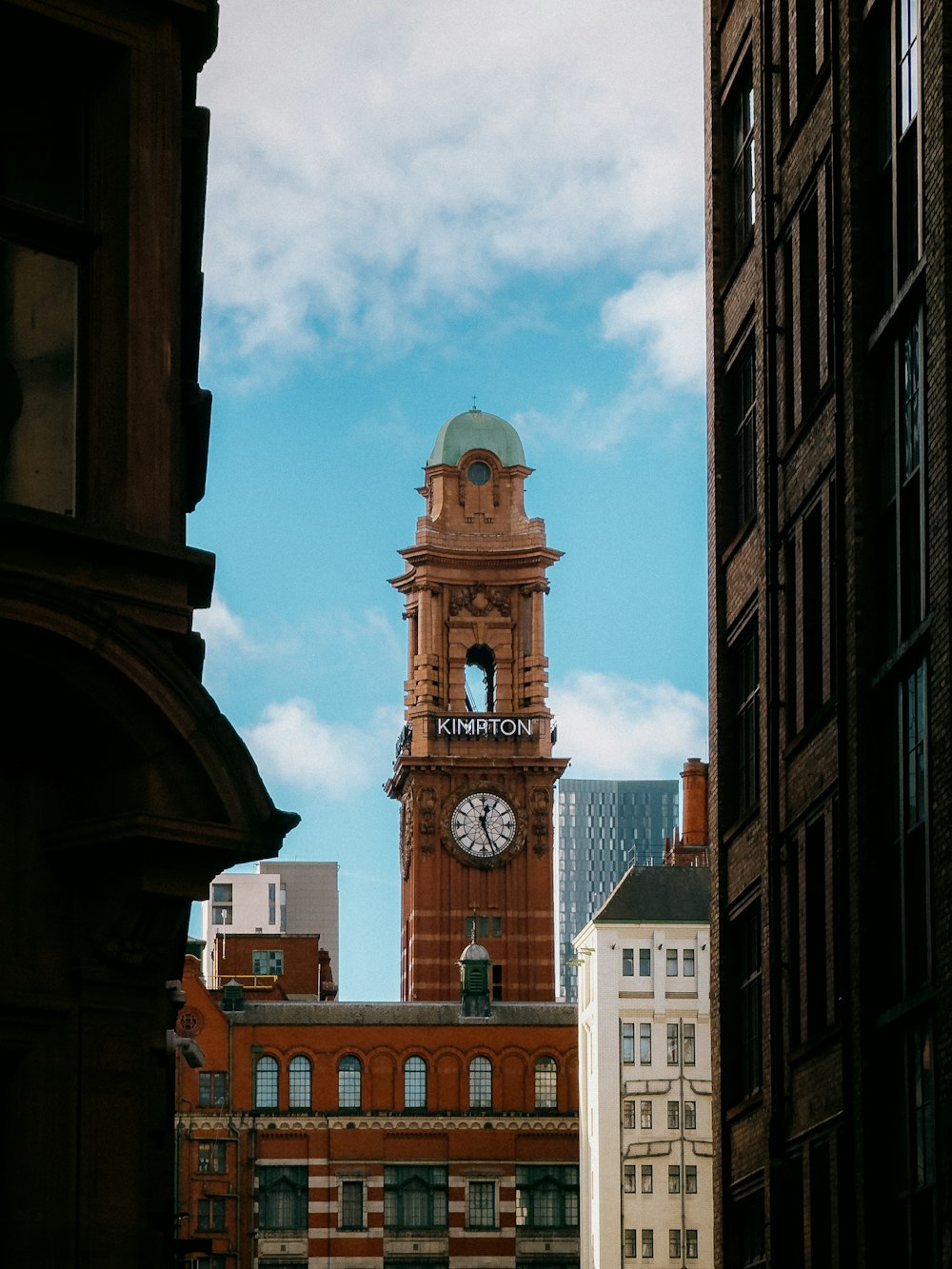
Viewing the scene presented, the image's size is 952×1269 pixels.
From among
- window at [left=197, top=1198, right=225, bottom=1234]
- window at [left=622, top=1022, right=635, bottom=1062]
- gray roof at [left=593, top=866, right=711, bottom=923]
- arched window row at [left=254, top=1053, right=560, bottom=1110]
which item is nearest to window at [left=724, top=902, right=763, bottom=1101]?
window at [left=622, top=1022, right=635, bottom=1062]

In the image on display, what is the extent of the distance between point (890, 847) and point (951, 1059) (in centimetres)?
451

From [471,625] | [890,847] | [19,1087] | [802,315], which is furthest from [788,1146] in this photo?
[471,625]

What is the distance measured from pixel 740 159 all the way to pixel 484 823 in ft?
345

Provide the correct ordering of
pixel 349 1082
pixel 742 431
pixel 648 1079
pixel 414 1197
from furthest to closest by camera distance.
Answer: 1. pixel 349 1082
2. pixel 414 1197
3. pixel 648 1079
4. pixel 742 431

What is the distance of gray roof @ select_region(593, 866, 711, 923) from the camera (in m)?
113

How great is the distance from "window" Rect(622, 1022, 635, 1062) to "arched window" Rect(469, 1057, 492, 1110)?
9815 mm

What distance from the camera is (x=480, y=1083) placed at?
120062mm

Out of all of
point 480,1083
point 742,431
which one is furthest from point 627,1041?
point 742,431

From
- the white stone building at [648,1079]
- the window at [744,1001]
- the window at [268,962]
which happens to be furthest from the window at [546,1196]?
the window at [744,1001]

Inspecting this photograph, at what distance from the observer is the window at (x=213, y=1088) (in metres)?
117

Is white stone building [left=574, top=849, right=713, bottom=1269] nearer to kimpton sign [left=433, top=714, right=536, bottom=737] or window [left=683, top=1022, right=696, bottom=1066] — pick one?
window [left=683, top=1022, right=696, bottom=1066]

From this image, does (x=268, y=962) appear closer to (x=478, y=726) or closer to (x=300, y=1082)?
(x=300, y=1082)

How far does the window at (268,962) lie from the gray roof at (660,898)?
83.9 ft

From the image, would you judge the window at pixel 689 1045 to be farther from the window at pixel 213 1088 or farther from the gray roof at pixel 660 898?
the window at pixel 213 1088
